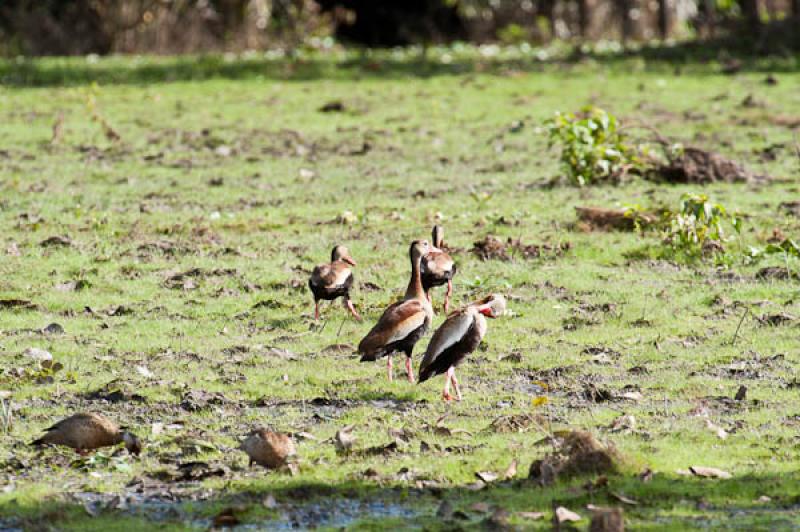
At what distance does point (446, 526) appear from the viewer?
285 inches

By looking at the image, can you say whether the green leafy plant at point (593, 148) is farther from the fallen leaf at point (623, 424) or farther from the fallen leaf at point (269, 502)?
the fallen leaf at point (269, 502)

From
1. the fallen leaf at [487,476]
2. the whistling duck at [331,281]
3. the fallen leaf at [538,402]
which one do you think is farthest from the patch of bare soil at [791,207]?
the fallen leaf at [487,476]

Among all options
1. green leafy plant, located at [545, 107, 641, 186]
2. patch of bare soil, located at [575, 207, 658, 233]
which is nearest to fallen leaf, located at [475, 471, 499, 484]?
patch of bare soil, located at [575, 207, 658, 233]

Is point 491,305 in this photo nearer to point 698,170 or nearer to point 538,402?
point 538,402

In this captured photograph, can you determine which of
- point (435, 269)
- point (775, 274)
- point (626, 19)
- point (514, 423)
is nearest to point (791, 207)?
point (775, 274)

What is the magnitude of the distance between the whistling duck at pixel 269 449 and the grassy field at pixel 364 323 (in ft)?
0.29

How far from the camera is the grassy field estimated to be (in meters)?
7.90

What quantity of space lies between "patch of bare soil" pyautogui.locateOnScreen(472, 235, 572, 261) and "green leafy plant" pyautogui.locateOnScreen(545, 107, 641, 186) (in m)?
2.63

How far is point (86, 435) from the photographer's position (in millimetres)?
8531

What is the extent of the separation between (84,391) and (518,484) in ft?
10.9

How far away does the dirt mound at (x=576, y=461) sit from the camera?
26.2 feet

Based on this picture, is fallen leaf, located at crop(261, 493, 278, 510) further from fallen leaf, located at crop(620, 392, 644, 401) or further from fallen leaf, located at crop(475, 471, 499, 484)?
fallen leaf, located at crop(620, 392, 644, 401)

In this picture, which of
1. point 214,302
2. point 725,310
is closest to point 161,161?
point 214,302

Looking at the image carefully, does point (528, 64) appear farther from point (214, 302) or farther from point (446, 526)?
point (446, 526)
